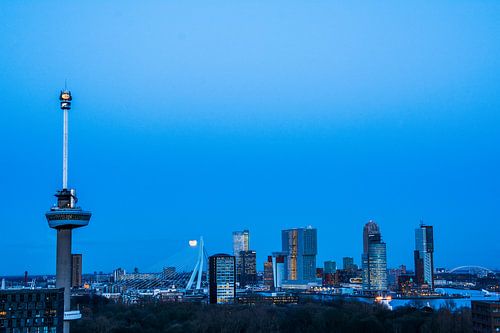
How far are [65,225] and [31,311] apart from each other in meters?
8.01

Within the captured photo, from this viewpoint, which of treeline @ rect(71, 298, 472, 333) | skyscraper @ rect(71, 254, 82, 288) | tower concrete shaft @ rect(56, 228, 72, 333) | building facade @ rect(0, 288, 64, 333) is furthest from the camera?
skyscraper @ rect(71, 254, 82, 288)

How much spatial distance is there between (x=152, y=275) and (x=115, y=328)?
12652 centimetres

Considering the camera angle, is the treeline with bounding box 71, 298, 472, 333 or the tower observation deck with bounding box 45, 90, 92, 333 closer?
the tower observation deck with bounding box 45, 90, 92, 333

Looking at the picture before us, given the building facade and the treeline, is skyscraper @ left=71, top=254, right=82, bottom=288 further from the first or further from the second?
the building facade

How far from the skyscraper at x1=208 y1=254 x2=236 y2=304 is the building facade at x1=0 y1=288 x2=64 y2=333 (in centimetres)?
7174

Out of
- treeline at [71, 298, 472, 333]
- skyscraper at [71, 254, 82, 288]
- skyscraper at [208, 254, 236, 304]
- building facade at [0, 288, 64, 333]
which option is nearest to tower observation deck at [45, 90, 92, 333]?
building facade at [0, 288, 64, 333]

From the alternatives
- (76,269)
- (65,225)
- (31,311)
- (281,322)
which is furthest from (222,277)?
(31,311)

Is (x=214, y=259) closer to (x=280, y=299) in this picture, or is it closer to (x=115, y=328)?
(x=280, y=299)

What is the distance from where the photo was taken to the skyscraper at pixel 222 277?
121 meters

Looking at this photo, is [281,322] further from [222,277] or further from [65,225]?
[222,277]

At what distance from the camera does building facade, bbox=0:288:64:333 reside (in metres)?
48.0

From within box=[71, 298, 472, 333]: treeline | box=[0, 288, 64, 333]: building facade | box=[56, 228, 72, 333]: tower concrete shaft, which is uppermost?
box=[56, 228, 72, 333]: tower concrete shaft

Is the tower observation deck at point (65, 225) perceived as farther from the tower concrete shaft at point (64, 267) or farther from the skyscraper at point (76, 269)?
the skyscraper at point (76, 269)

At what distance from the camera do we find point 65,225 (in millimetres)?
54250
